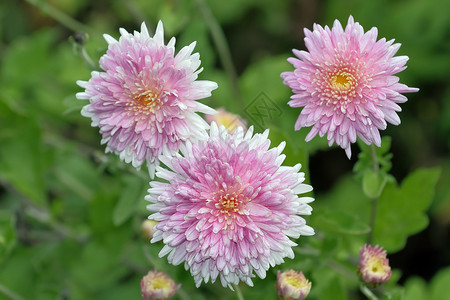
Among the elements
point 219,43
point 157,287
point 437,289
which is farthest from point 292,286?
point 219,43

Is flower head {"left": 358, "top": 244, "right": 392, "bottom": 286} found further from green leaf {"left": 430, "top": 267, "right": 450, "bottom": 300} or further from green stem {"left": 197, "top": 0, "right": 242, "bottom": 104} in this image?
green stem {"left": 197, "top": 0, "right": 242, "bottom": 104}

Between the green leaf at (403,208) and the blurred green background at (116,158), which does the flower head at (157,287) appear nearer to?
the blurred green background at (116,158)

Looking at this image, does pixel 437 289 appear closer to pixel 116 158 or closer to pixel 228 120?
pixel 228 120

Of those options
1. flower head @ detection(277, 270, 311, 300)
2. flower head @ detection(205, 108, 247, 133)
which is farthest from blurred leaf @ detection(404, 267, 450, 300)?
flower head @ detection(205, 108, 247, 133)

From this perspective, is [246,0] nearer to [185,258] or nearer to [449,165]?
[449,165]

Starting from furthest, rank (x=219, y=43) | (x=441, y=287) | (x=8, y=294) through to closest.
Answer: (x=219, y=43)
(x=441, y=287)
(x=8, y=294)

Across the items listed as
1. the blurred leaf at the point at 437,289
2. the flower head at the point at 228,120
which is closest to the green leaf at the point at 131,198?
the flower head at the point at 228,120

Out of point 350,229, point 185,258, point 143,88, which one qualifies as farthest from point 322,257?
point 143,88
